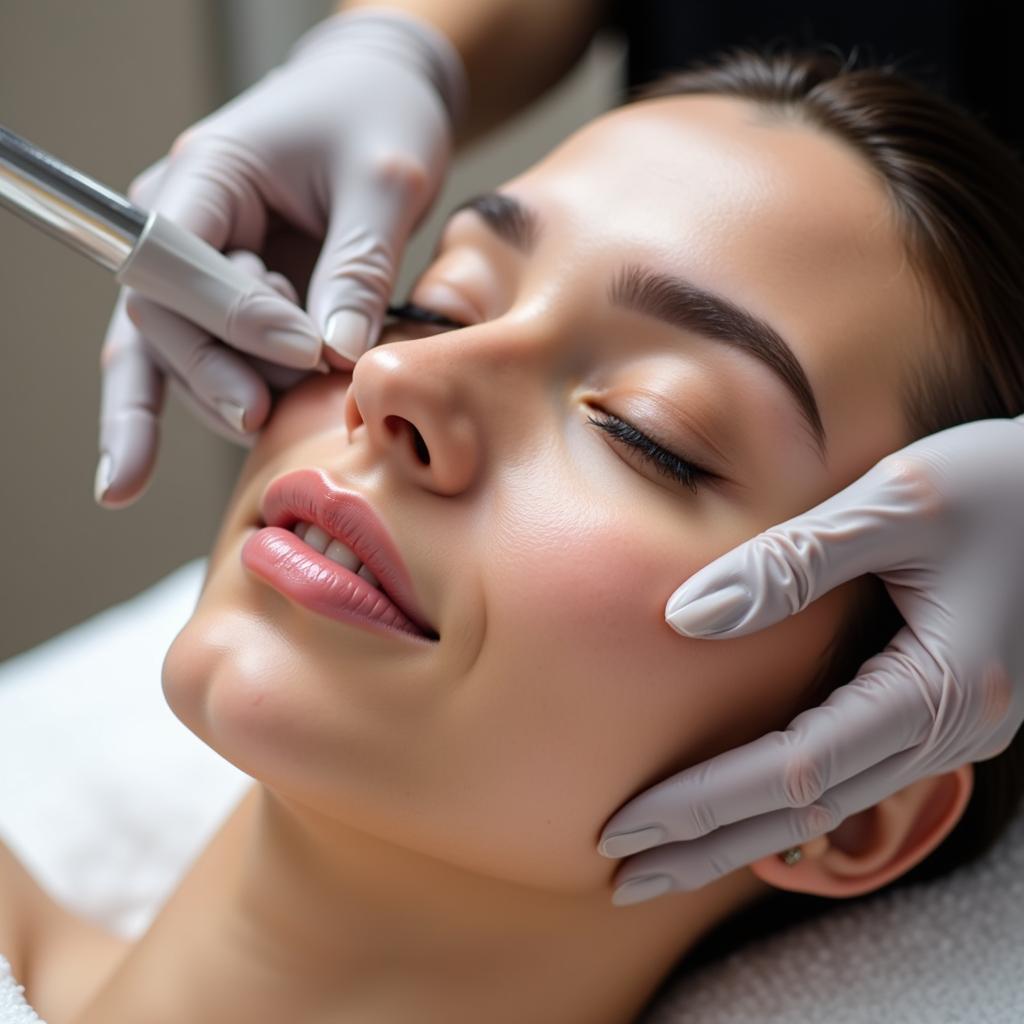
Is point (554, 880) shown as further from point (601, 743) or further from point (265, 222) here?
point (265, 222)

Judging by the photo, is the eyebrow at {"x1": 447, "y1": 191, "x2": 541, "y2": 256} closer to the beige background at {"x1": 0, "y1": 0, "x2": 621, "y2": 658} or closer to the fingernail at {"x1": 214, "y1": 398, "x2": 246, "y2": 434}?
the fingernail at {"x1": 214, "y1": 398, "x2": 246, "y2": 434}

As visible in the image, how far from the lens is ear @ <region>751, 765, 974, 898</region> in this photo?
103 cm

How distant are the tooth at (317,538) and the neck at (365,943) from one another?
0.66 ft

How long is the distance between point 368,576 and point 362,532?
0.04m

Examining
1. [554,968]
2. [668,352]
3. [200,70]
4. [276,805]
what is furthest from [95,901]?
[200,70]

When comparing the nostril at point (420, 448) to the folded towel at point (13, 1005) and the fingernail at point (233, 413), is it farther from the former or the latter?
the folded towel at point (13, 1005)

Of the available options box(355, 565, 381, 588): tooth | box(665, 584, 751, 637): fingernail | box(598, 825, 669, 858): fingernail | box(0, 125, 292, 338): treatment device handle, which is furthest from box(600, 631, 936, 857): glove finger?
box(0, 125, 292, 338): treatment device handle

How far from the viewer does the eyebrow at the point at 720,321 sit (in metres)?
0.89

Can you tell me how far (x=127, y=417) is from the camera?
116cm

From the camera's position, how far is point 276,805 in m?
1.00

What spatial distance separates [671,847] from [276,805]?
31cm

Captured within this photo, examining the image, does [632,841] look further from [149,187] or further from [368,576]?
[149,187]

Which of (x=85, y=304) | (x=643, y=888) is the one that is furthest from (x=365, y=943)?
(x=85, y=304)

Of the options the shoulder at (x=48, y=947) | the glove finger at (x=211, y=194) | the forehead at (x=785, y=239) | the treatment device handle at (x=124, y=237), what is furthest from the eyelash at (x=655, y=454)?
the shoulder at (x=48, y=947)
